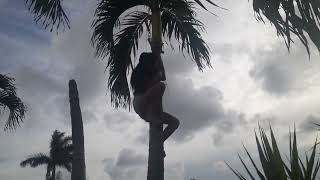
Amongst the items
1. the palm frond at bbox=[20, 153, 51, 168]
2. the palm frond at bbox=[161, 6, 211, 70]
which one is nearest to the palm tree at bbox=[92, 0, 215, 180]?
the palm frond at bbox=[161, 6, 211, 70]

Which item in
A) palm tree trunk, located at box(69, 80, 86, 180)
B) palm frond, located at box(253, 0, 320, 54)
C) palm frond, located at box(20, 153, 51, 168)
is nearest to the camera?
palm frond, located at box(253, 0, 320, 54)

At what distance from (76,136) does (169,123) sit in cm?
410

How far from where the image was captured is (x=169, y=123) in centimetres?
693

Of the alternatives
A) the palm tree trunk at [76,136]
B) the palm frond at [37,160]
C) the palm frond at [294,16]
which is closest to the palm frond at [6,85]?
the palm tree trunk at [76,136]

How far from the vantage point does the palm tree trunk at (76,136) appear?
33.1 feet

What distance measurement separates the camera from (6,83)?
1249 centimetres

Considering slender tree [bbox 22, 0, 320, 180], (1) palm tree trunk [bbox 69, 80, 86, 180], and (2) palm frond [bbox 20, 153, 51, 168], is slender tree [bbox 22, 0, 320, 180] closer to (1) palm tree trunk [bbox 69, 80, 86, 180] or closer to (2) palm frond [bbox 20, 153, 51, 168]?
(1) palm tree trunk [bbox 69, 80, 86, 180]

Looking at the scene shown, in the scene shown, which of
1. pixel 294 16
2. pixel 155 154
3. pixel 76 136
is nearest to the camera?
pixel 294 16

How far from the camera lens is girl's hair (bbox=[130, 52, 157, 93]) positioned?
6.68m

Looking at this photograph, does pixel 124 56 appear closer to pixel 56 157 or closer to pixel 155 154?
pixel 155 154

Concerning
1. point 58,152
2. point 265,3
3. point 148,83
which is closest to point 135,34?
point 148,83

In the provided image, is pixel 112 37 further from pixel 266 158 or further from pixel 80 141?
pixel 266 158

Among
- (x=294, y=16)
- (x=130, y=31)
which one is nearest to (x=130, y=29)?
(x=130, y=31)

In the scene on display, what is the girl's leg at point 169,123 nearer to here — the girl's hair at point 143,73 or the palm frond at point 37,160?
the girl's hair at point 143,73
